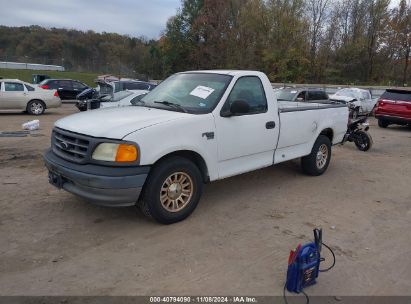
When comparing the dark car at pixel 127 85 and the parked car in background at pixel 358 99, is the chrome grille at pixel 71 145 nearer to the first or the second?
the dark car at pixel 127 85

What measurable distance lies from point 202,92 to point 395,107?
12768 mm

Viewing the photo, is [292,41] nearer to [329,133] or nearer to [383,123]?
[383,123]

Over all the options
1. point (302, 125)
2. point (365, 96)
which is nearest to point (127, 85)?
point (365, 96)

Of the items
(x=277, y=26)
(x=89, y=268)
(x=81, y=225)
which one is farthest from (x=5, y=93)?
(x=277, y=26)

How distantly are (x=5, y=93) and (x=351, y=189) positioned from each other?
15247 mm

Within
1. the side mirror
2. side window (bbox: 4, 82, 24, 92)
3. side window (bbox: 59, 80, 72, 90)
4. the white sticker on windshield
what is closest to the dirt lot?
the side mirror

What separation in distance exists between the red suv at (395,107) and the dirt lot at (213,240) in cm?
955

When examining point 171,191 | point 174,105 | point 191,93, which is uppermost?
point 191,93

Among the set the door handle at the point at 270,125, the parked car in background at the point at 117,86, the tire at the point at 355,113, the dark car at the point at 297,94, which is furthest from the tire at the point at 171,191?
the tire at the point at 355,113

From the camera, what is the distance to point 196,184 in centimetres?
490

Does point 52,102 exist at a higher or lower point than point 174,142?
lower

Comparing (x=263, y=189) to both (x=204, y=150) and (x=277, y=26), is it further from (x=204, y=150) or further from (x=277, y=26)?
(x=277, y=26)

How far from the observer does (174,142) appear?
14.9 feet

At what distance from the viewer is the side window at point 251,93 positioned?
5.43m
